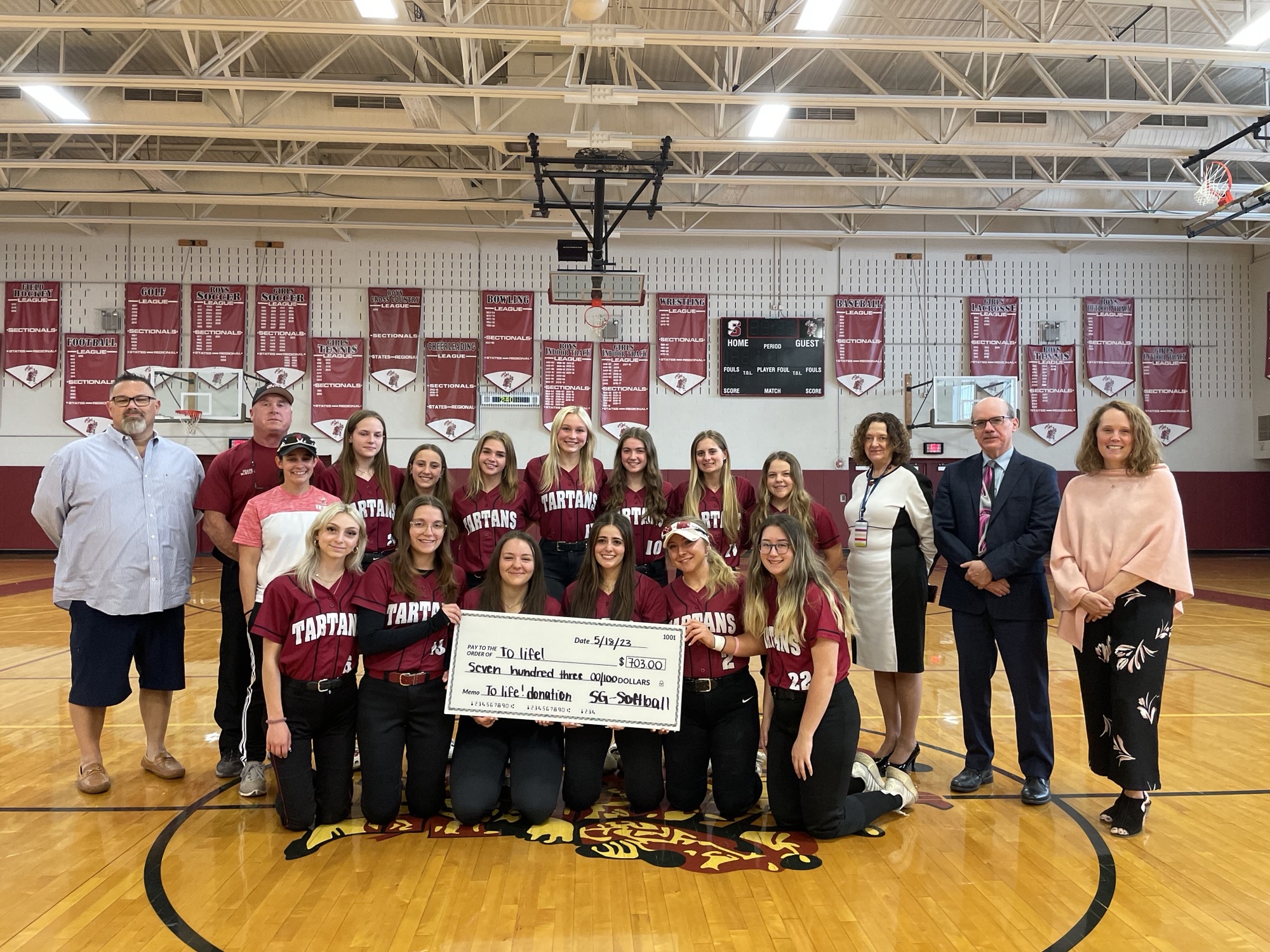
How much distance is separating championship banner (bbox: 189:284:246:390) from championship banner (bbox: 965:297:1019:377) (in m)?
12.8

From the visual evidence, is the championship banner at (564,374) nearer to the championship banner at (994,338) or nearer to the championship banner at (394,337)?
the championship banner at (394,337)

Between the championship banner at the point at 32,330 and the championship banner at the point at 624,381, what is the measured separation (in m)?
9.36

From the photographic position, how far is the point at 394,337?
46.8 feet

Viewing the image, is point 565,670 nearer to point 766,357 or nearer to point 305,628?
point 305,628

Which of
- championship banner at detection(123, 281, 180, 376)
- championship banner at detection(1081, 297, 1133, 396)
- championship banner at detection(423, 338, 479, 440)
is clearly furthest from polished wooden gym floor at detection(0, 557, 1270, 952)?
championship banner at detection(1081, 297, 1133, 396)

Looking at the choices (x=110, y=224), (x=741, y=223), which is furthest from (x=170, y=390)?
(x=741, y=223)

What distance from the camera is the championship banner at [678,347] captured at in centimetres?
1442

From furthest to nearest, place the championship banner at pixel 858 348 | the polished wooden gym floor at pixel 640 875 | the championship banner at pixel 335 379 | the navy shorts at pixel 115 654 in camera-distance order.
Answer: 1. the championship banner at pixel 858 348
2. the championship banner at pixel 335 379
3. the navy shorts at pixel 115 654
4. the polished wooden gym floor at pixel 640 875

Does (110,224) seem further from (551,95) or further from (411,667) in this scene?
(411,667)

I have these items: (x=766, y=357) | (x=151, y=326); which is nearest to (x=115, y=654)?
(x=766, y=357)

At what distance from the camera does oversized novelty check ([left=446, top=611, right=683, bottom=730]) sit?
11.0ft

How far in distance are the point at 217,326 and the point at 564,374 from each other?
19.7 feet

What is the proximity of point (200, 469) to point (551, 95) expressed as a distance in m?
6.15

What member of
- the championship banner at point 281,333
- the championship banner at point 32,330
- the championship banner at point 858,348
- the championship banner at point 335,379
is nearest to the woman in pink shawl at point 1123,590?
the championship banner at point 858,348
